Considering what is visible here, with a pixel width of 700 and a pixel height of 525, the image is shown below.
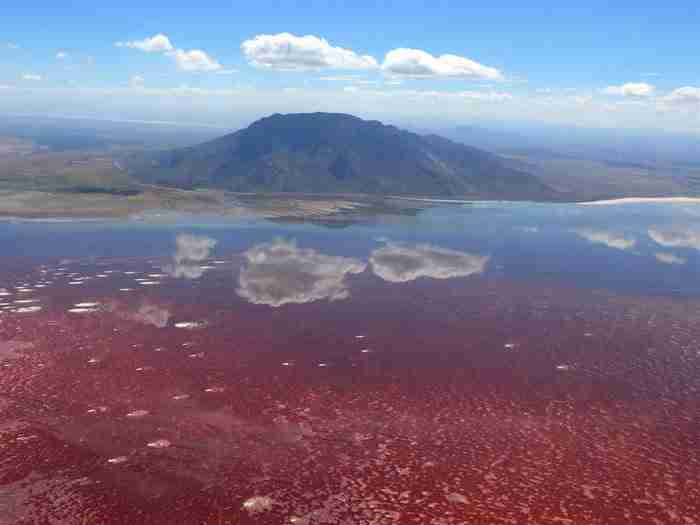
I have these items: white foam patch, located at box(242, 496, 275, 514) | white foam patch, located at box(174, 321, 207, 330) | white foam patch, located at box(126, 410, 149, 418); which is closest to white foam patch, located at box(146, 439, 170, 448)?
white foam patch, located at box(126, 410, 149, 418)

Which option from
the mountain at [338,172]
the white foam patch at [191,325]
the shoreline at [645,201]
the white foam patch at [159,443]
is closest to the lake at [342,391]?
the white foam patch at [159,443]

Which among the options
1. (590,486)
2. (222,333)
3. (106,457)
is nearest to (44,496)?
(106,457)

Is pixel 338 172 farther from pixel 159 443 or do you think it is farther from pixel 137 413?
pixel 159 443

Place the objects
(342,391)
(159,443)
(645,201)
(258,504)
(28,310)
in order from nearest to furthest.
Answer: (258,504)
(159,443)
(342,391)
(28,310)
(645,201)

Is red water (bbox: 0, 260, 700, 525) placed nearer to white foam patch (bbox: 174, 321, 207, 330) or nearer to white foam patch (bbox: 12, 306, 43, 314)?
white foam patch (bbox: 174, 321, 207, 330)

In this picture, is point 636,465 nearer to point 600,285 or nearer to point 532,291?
point 532,291

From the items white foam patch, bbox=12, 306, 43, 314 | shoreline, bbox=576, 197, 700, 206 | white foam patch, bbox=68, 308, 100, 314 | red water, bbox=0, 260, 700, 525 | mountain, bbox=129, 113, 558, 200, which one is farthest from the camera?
mountain, bbox=129, 113, 558, 200

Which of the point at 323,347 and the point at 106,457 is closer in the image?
the point at 106,457

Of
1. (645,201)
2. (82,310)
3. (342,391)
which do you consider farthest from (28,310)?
(645,201)
